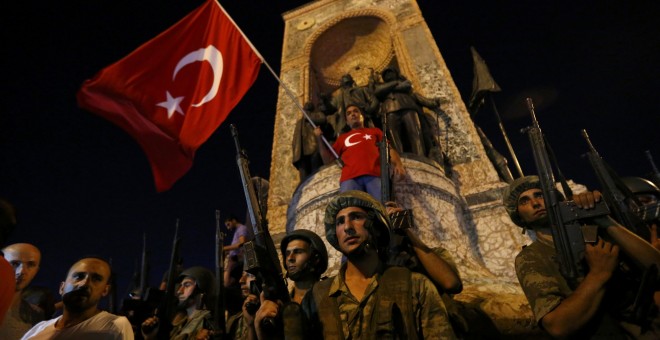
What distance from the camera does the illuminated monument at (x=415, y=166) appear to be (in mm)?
4282

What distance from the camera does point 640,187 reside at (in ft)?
11.9

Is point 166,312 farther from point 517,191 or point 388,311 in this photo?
point 517,191

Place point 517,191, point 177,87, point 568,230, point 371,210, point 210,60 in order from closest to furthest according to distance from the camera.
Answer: point 568,230 < point 371,210 < point 517,191 < point 177,87 < point 210,60

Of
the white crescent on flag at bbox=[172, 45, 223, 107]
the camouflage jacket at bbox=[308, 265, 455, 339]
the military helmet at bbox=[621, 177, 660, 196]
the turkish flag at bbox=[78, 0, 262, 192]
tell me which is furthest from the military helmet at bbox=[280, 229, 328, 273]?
the white crescent on flag at bbox=[172, 45, 223, 107]

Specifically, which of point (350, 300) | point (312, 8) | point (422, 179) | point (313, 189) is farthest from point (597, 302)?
point (312, 8)

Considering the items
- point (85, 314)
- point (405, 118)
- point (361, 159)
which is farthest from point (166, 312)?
point (405, 118)

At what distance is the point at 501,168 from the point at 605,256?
5.87 meters

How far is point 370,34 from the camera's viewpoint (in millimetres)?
11547

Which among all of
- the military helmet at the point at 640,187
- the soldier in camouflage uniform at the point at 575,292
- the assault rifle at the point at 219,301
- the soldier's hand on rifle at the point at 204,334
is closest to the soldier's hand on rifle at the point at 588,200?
the soldier in camouflage uniform at the point at 575,292

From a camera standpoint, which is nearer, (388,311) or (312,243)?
(388,311)

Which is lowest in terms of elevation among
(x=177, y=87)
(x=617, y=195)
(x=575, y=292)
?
(x=575, y=292)

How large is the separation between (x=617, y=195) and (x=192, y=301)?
425 centimetres

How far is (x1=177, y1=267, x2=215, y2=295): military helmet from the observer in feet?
13.3

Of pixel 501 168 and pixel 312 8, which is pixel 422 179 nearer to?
pixel 501 168
